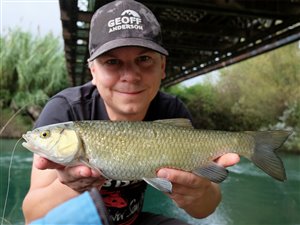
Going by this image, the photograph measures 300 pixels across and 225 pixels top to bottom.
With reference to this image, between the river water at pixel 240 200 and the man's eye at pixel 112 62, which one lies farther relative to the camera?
the river water at pixel 240 200

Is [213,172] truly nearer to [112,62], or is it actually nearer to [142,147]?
[142,147]

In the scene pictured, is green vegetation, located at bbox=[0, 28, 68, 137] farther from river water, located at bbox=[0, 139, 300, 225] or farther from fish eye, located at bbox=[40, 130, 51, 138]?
fish eye, located at bbox=[40, 130, 51, 138]

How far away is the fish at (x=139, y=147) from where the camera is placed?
197 cm

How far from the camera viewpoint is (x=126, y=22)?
234 centimetres

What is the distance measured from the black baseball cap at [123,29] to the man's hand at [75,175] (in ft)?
2.01

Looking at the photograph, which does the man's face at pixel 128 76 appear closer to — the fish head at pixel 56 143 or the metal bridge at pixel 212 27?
the fish head at pixel 56 143

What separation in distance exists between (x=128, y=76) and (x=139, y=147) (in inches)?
17.6

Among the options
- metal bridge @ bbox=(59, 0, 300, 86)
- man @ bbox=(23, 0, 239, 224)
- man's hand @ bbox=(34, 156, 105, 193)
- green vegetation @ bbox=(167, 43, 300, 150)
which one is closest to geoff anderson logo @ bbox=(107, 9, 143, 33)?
man @ bbox=(23, 0, 239, 224)

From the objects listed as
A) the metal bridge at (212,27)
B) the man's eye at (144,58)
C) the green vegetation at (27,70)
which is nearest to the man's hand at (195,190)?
the man's eye at (144,58)

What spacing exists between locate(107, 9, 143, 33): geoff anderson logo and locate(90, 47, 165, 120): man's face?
0.11 metres

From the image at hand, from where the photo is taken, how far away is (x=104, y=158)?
199 cm

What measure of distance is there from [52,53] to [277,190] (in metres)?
19.7

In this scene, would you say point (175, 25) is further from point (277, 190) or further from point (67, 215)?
point (67, 215)

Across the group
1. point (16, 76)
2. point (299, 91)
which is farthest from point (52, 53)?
point (299, 91)
